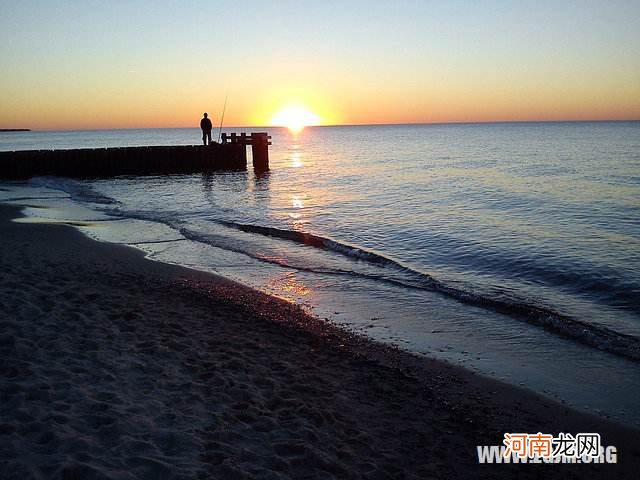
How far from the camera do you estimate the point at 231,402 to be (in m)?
5.45

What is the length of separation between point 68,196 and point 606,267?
2405 centimetres

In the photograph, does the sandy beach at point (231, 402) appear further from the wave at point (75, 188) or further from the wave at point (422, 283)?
the wave at point (75, 188)

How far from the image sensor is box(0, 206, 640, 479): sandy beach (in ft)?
Result: 14.2

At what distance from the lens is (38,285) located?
29.5ft

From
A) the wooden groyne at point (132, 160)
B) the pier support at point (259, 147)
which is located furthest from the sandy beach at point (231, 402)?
the pier support at point (259, 147)

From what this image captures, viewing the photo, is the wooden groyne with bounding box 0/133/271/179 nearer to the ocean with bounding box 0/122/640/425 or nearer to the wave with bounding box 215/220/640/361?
the ocean with bounding box 0/122/640/425

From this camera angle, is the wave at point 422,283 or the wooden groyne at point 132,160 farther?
the wooden groyne at point 132,160

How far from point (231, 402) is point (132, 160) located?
34.6 meters

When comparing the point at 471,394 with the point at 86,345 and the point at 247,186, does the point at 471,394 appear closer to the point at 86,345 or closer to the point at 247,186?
the point at 86,345

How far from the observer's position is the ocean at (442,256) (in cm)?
779

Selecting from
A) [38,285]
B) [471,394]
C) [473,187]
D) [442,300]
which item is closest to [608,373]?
[471,394]

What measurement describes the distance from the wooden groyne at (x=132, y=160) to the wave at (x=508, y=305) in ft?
82.4

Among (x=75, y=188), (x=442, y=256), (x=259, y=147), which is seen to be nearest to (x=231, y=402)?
(x=442, y=256)

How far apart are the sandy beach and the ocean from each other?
40.1 inches
